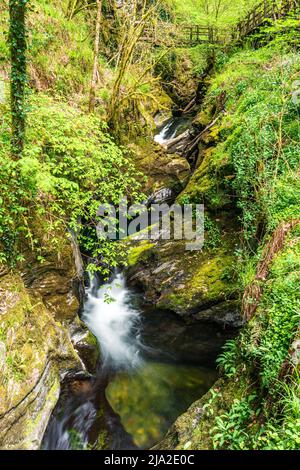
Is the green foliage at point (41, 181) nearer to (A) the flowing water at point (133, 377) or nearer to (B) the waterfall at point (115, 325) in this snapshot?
(A) the flowing water at point (133, 377)

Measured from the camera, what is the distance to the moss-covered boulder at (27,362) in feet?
12.1

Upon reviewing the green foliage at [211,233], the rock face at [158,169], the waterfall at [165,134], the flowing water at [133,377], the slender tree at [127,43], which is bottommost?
the flowing water at [133,377]

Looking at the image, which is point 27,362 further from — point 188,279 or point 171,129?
point 171,129

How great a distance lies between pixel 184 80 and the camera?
16.2m

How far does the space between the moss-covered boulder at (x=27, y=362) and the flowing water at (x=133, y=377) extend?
1.19ft

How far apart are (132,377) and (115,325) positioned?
1.50m

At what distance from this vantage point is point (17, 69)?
4090mm

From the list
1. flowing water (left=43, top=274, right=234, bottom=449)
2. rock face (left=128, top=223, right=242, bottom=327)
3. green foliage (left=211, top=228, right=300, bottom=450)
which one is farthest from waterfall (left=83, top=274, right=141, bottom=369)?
green foliage (left=211, top=228, right=300, bottom=450)

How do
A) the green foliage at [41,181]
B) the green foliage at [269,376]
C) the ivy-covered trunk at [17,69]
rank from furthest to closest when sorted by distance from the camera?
the green foliage at [41,181], the ivy-covered trunk at [17,69], the green foliage at [269,376]

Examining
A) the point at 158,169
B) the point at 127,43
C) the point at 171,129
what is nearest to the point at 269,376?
the point at 158,169

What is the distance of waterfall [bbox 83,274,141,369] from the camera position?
6.01 m

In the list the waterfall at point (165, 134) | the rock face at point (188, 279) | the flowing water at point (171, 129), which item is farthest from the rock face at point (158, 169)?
the rock face at point (188, 279)

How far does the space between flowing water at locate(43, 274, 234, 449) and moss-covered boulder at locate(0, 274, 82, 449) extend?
0.36 m

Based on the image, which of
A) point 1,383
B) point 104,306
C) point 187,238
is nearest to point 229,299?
point 187,238
